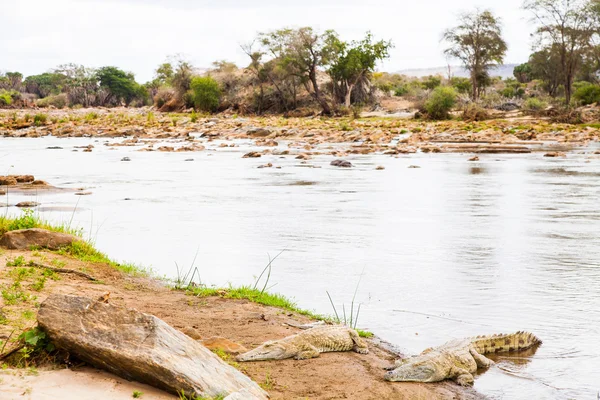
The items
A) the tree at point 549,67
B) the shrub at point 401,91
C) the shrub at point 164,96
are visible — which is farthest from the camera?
the shrub at point 164,96

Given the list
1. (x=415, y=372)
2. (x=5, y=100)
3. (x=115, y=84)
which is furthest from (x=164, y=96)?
(x=415, y=372)

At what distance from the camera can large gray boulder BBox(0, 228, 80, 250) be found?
8086mm

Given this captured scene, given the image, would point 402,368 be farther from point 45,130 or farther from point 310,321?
point 45,130

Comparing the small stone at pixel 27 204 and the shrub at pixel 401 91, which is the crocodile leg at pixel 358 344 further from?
the shrub at pixel 401 91

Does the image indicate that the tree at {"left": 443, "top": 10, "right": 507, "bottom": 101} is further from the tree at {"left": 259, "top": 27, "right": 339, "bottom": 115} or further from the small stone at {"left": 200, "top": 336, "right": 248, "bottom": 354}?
the small stone at {"left": 200, "top": 336, "right": 248, "bottom": 354}

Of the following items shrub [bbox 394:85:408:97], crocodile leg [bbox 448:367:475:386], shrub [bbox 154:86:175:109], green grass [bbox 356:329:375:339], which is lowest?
crocodile leg [bbox 448:367:475:386]

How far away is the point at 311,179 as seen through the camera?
20516 millimetres

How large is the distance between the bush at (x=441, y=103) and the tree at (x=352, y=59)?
413 inches

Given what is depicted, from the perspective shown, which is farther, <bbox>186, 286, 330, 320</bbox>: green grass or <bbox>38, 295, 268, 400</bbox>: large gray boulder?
<bbox>186, 286, 330, 320</bbox>: green grass

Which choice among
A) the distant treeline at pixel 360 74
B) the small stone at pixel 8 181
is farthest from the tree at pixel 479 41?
the small stone at pixel 8 181

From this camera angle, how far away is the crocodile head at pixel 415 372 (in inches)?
215

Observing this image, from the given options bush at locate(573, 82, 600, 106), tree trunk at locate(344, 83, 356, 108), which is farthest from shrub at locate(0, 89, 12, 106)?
bush at locate(573, 82, 600, 106)

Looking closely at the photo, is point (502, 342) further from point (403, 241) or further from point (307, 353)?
point (403, 241)

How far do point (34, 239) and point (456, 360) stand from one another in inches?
203
